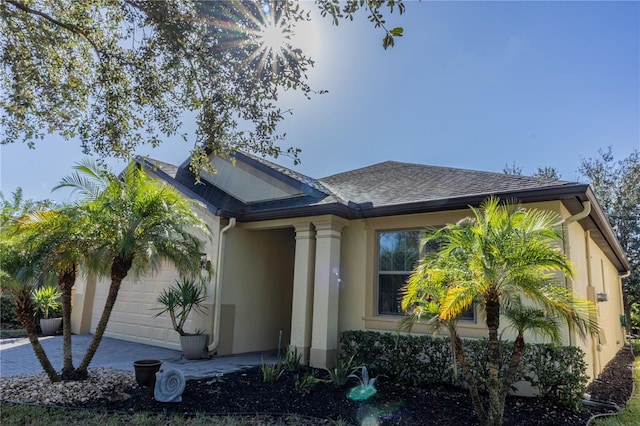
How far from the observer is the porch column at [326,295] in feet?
27.4

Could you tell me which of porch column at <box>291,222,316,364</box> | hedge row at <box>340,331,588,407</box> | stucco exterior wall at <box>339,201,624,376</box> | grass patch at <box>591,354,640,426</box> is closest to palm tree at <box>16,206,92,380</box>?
porch column at <box>291,222,316,364</box>

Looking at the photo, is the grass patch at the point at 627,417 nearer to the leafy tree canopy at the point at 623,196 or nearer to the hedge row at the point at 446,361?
the hedge row at the point at 446,361

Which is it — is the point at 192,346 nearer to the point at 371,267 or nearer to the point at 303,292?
the point at 303,292

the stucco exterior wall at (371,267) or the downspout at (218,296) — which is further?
the downspout at (218,296)

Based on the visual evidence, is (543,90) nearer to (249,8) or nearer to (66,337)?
(249,8)

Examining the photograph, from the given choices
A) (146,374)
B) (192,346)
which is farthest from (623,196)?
(146,374)

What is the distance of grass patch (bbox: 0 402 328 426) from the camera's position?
495cm

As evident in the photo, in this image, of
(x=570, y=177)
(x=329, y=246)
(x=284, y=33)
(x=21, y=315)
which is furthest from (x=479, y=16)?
(x=570, y=177)

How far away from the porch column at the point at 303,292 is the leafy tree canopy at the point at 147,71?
2.84m

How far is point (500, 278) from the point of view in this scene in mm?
4551

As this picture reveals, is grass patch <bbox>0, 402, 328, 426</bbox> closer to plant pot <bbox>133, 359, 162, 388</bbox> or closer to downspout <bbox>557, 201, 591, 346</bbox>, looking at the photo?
plant pot <bbox>133, 359, 162, 388</bbox>

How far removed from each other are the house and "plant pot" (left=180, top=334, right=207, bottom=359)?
0.35m

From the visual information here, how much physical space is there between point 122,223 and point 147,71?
2783 mm

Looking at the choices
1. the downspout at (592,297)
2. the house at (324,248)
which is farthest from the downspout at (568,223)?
the downspout at (592,297)
